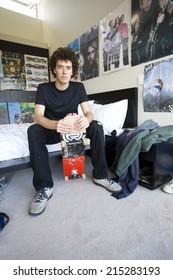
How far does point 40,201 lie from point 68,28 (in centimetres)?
280

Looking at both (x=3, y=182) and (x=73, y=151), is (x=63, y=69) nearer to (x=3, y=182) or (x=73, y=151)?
(x=73, y=151)

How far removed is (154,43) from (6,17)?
3.13 m

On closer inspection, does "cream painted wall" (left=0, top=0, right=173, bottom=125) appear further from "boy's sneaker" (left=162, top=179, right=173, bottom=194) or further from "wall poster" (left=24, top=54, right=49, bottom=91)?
"boy's sneaker" (left=162, top=179, right=173, bottom=194)

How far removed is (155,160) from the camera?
4.08ft

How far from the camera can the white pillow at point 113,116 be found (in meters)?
1.73

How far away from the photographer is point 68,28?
2713 mm

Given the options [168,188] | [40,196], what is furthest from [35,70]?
[168,188]

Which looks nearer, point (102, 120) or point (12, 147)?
point (12, 147)

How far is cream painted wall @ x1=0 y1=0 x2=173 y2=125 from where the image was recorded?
182 centimetres

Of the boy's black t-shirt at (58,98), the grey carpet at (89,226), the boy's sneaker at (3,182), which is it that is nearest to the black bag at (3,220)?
the grey carpet at (89,226)

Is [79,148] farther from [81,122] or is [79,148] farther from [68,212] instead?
[68,212]

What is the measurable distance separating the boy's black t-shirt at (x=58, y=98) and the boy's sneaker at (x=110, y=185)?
26.9 inches

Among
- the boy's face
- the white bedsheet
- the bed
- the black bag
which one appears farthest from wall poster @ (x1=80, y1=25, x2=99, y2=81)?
the black bag

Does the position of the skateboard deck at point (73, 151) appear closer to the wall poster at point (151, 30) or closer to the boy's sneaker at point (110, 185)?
the boy's sneaker at point (110, 185)
